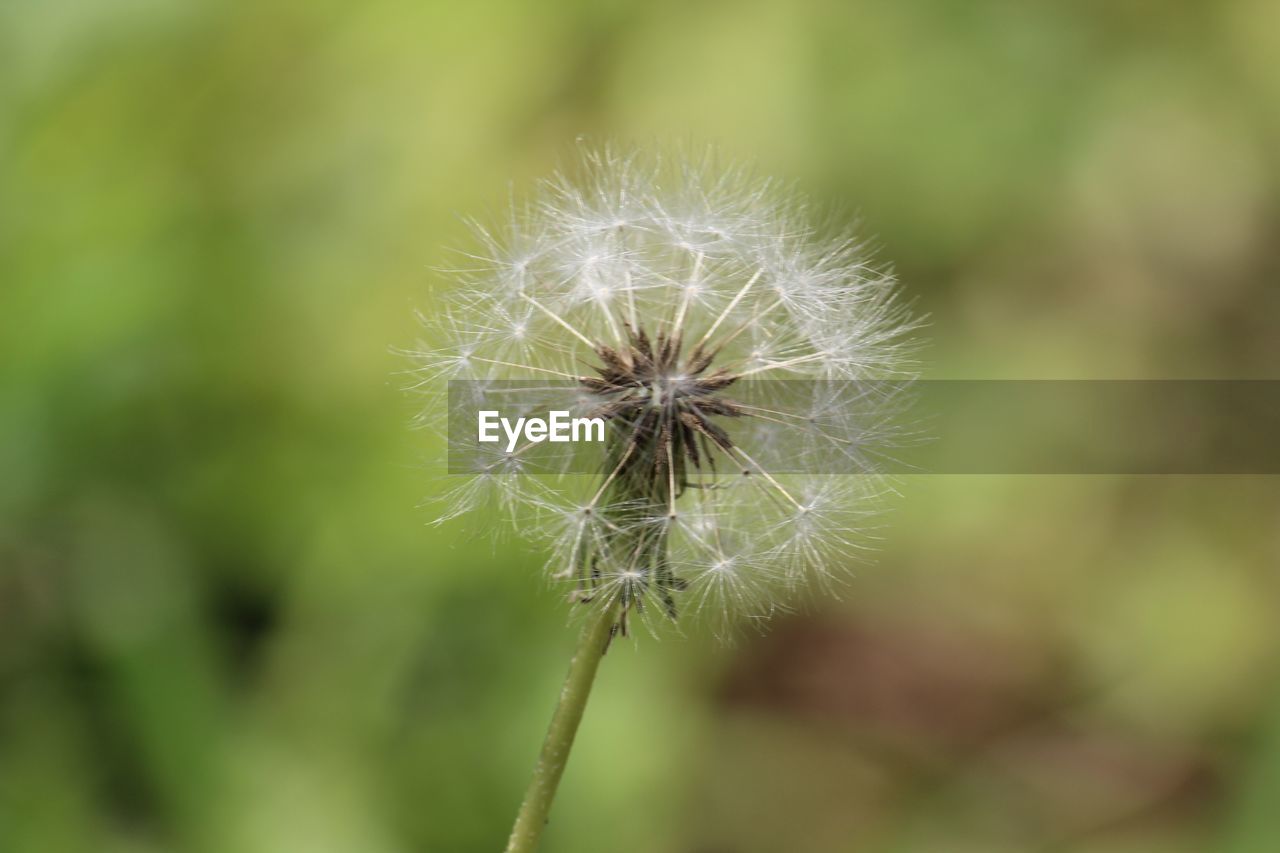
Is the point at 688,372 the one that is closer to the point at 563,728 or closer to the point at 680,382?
the point at 680,382

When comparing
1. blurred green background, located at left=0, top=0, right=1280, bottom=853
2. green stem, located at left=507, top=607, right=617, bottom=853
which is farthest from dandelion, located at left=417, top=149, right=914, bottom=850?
blurred green background, located at left=0, top=0, right=1280, bottom=853

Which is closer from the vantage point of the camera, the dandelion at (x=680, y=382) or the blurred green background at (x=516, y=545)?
the dandelion at (x=680, y=382)

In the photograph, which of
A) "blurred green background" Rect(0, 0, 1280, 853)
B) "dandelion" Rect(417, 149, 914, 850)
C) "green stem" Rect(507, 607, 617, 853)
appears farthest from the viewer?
"blurred green background" Rect(0, 0, 1280, 853)

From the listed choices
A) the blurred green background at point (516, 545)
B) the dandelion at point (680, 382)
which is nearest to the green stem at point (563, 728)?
the dandelion at point (680, 382)

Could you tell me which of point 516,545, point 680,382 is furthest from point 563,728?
point 516,545

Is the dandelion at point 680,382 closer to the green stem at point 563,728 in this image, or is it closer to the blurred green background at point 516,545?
the green stem at point 563,728

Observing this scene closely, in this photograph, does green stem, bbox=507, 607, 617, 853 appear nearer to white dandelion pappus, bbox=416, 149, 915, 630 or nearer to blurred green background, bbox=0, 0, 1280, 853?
white dandelion pappus, bbox=416, 149, 915, 630
